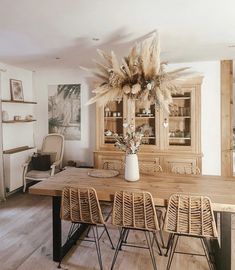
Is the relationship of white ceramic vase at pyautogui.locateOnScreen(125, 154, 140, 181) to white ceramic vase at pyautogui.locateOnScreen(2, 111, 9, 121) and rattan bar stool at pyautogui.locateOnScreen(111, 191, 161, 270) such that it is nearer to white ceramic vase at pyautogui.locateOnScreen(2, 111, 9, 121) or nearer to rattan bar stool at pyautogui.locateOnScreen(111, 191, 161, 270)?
rattan bar stool at pyautogui.locateOnScreen(111, 191, 161, 270)

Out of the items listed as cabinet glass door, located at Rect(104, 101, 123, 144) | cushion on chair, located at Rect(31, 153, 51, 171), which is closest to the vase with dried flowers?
cabinet glass door, located at Rect(104, 101, 123, 144)

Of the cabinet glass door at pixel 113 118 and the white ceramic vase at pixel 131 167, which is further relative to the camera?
the cabinet glass door at pixel 113 118

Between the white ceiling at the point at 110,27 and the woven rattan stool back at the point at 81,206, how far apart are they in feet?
5.27

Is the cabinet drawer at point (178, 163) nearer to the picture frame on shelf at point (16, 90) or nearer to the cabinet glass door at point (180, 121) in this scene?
the cabinet glass door at point (180, 121)

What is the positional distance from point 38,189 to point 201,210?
149 centimetres

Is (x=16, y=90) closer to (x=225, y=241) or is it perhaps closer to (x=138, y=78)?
(x=138, y=78)

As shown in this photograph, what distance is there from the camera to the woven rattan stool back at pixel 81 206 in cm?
238

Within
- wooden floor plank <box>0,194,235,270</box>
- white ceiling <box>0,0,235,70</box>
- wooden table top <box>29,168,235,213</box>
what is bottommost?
wooden floor plank <box>0,194,235,270</box>

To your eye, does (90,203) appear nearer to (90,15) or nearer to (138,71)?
(138,71)

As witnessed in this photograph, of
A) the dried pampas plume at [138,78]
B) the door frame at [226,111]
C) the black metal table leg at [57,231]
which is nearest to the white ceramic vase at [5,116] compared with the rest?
the black metal table leg at [57,231]

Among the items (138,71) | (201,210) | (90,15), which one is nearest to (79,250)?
(201,210)

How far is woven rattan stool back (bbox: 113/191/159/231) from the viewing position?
7.33ft

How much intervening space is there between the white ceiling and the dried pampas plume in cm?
34

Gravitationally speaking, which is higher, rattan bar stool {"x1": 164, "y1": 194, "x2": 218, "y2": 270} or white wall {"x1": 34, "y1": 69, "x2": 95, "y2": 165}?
white wall {"x1": 34, "y1": 69, "x2": 95, "y2": 165}
